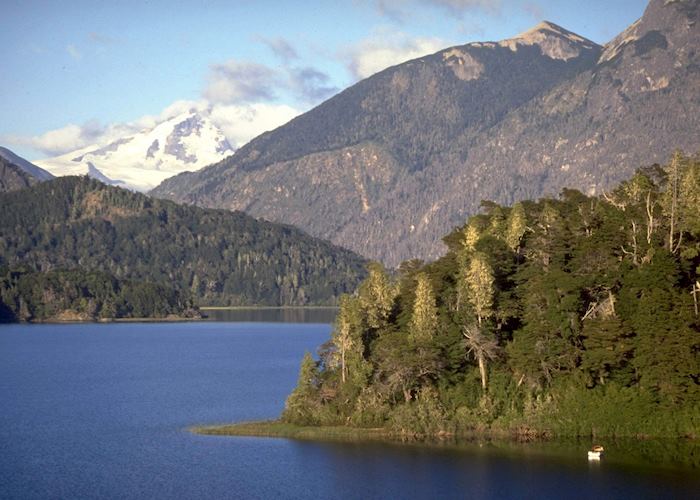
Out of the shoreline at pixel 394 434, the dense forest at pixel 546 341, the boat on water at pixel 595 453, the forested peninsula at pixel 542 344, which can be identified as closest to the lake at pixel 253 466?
the boat on water at pixel 595 453

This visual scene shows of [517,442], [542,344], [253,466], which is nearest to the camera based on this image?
[253,466]

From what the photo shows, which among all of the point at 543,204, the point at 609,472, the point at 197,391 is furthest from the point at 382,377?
the point at 197,391

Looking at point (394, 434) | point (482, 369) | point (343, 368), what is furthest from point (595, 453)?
point (343, 368)

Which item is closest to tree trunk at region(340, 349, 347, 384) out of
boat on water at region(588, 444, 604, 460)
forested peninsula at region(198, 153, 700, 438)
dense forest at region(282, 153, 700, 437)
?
forested peninsula at region(198, 153, 700, 438)

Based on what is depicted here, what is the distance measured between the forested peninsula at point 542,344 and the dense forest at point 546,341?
14 cm

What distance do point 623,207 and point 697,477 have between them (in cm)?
4133

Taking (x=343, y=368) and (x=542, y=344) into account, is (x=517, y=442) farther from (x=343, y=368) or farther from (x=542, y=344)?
(x=343, y=368)

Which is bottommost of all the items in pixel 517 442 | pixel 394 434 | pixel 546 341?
pixel 517 442

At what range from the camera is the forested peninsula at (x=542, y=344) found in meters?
110

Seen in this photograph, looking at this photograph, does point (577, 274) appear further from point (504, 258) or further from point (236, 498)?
point (236, 498)

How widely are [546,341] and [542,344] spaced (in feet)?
2.23

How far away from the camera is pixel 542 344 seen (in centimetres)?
11319

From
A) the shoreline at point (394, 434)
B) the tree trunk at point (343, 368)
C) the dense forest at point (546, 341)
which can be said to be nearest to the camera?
the shoreline at point (394, 434)

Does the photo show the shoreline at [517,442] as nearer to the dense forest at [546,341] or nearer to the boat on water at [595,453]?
the boat on water at [595,453]
